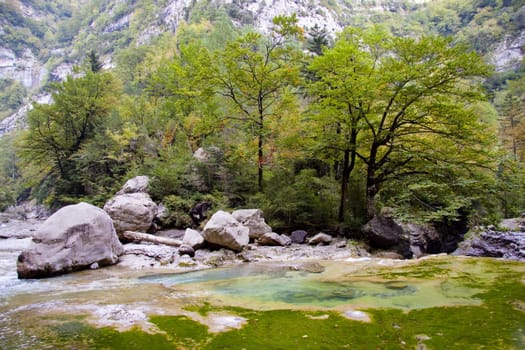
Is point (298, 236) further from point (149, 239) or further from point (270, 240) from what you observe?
point (149, 239)

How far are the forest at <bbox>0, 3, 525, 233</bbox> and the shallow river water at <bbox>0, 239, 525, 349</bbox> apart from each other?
6309 mm

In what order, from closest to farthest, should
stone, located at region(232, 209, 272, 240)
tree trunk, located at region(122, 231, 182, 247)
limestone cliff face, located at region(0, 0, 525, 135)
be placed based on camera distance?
tree trunk, located at region(122, 231, 182, 247) → stone, located at region(232, 209, 272, 240) → limestone cliff face, located at region(0, 0, 525, 135)

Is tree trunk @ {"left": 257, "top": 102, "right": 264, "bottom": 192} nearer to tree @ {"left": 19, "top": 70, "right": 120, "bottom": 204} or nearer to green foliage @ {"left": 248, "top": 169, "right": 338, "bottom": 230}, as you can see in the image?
green foliage @ {"left": 248, "top": 169, "right": 338, "bottom": 230}

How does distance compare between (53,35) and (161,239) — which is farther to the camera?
(53,35)

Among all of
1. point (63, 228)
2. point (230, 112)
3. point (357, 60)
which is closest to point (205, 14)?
point (230, 112)

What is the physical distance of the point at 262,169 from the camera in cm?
1958

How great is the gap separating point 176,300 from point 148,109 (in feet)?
84.9

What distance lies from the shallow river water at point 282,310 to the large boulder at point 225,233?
342 centimetres

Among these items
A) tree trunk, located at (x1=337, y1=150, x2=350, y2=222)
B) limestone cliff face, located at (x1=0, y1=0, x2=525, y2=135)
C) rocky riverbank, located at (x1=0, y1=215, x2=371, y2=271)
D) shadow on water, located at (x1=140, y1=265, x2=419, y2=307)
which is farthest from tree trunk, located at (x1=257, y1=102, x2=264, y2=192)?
limestone cliff face, located at (x1=0, y1=0, x2=525, y2=135)

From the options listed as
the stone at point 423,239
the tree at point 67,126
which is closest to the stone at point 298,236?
the stone at point 423,239

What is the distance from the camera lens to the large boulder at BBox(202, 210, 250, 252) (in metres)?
12.5

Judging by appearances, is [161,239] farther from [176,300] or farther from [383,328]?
[383,328]

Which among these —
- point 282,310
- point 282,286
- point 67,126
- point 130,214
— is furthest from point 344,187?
point 67,126

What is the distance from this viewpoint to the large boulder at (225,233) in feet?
41.0
